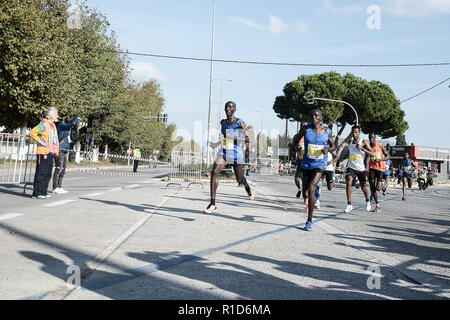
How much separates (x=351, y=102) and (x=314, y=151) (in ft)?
168

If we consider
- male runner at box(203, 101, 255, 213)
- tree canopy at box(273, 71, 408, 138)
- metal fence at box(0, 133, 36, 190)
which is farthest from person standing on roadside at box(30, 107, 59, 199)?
tree canopy at box(273, 71, 408, 138)

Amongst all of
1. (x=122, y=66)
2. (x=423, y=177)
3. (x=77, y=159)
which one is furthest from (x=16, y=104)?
(x=423, y=177)

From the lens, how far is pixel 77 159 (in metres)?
43.6

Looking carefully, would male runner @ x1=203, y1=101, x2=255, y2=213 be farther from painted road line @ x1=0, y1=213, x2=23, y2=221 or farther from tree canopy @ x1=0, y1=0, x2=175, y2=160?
tree canopy @ x1=0, y1=0, x2=175, y2=160

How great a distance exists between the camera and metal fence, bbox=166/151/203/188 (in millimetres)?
21500

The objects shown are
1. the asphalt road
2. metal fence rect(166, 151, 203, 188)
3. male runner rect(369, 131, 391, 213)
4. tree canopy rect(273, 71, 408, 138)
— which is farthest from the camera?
tree canopy rect(273, 71, 408, 138)

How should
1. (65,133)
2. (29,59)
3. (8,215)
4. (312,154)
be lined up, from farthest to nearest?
(29,59)
(65,133)
(312,154)
(8,215)

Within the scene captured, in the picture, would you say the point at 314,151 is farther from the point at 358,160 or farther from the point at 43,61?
the point at 43,61

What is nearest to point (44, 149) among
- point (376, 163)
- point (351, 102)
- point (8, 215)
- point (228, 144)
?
point (8, 215)

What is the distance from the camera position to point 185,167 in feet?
71.5

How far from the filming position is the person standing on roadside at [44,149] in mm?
10141

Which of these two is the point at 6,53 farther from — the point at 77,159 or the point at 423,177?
the point at 423,177

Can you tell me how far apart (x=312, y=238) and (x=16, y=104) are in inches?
993

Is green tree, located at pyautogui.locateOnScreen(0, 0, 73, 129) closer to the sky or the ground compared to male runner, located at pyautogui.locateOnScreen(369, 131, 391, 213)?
closer to the sky
